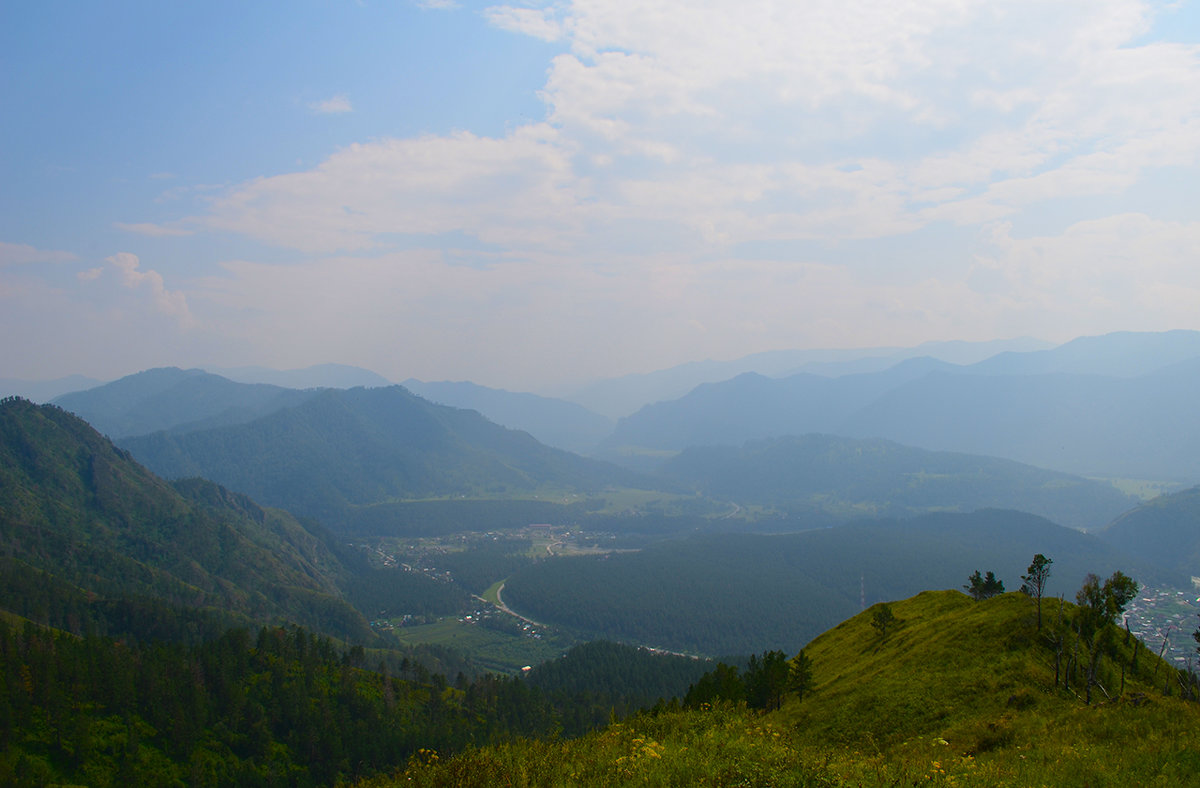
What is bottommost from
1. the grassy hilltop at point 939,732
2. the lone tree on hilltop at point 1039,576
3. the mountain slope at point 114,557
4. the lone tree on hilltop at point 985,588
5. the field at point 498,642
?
the field at point 498,642

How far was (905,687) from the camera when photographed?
37.4 m

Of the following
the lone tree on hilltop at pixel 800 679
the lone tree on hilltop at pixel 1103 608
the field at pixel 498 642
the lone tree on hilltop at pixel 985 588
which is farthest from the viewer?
the field at pixel 498 642

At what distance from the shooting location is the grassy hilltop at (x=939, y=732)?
65.1ft

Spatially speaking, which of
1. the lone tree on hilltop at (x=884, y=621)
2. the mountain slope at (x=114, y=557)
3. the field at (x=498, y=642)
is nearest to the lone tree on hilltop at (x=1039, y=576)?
the lone tree on hilltop at (x=884, y=621)

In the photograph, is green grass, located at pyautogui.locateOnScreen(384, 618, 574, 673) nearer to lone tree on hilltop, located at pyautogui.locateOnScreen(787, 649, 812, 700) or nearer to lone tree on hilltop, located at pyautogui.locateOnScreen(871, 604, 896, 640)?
lone tree on hilltop, located at pyautogui.locateOnScreen(871, 604, 896, 640)

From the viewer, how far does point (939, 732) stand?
30797 millimetres

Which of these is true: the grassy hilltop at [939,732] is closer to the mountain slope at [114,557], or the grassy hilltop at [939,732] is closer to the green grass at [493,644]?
the green grass at [493,644]

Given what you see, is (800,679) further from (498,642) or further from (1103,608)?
(498,642)

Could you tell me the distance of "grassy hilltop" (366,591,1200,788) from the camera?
1984cm

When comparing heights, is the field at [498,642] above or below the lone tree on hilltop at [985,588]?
below

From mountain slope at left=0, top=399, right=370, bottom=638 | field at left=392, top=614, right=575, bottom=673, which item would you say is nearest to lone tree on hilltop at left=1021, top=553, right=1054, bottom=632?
field at left=392, top=614, right=575, bottom=673

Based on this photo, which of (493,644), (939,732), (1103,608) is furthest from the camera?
(493,644)

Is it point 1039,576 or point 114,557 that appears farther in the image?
point 114,557

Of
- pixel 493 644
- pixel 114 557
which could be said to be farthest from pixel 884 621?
pixel 114 557
